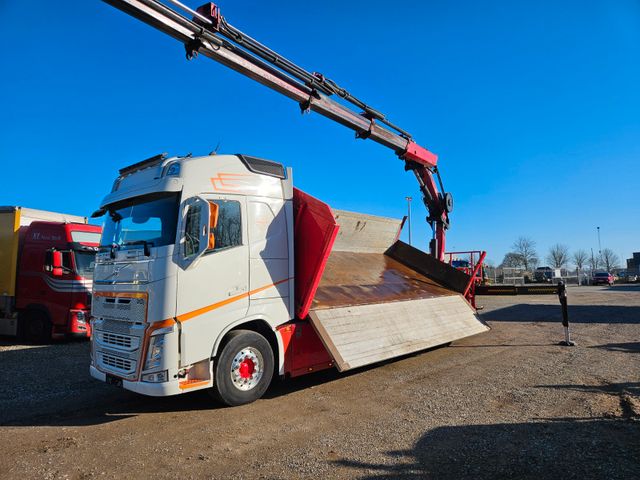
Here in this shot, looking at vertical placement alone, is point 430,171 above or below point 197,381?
above

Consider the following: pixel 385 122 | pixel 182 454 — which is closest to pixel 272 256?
pixel 182 454

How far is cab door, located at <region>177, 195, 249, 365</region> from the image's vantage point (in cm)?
472

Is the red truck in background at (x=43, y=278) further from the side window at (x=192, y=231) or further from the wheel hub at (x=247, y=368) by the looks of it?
the wheel hub at (x=247, y=368)

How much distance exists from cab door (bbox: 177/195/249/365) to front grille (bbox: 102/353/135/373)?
0.68m

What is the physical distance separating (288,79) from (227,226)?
4.13 m

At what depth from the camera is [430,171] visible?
528 inches

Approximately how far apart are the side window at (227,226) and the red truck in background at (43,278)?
21.0ft

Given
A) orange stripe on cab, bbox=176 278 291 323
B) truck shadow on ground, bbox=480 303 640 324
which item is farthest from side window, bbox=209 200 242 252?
truck shadow on ground, bbox=480 303 640 324

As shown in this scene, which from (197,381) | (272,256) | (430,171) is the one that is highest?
(430,171)

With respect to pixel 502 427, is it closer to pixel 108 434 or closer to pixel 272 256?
pixel 272 256

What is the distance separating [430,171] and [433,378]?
846 centimetres

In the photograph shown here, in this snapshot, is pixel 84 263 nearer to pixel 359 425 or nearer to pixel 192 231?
pixel 192 231

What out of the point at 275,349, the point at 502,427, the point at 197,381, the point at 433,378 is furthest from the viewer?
the point at 433,378

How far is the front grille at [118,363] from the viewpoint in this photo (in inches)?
188
